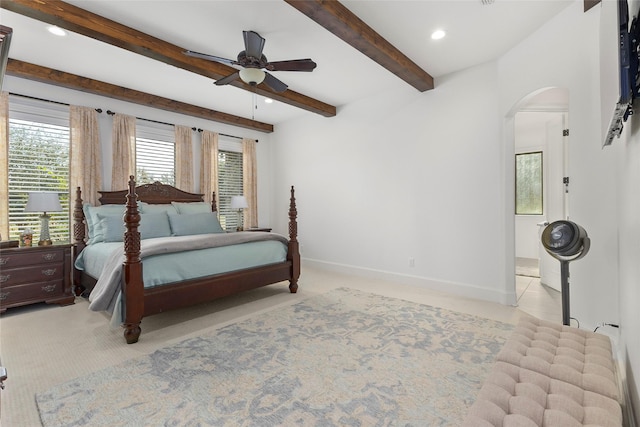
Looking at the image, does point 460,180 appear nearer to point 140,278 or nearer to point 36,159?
point 140,278

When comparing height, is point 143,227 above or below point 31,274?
above

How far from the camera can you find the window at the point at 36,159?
371cm

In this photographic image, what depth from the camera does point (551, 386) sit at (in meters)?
1.17

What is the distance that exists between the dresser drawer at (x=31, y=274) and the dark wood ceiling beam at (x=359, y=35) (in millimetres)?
3882

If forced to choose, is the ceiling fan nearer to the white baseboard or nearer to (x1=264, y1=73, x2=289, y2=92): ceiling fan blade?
(x1=264, y1=73, x2=289, y2=92): ceiling fan blade

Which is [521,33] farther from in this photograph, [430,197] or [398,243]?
[398,243]

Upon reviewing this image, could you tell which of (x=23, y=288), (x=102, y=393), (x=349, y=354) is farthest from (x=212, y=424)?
(x=23, y=288)

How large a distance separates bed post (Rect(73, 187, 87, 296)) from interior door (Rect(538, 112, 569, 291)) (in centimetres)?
640

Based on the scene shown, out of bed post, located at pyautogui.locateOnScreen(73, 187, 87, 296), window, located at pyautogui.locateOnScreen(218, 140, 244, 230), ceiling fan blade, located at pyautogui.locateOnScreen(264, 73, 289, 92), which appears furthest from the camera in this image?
window, located at pyautogui.locateOnScreen(218, 140, 244, 230)

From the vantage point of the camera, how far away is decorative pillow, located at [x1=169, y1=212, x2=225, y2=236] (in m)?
4.29

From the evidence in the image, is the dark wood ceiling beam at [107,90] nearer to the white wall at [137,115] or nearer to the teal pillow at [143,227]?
the white wall at [137,115]

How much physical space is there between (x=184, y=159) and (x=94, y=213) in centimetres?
173

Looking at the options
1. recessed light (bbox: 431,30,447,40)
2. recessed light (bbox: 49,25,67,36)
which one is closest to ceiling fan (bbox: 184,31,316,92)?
recessed light (bbox: 431,30,447,40)

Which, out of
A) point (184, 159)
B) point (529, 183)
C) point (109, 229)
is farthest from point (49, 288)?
point (529, 183)
